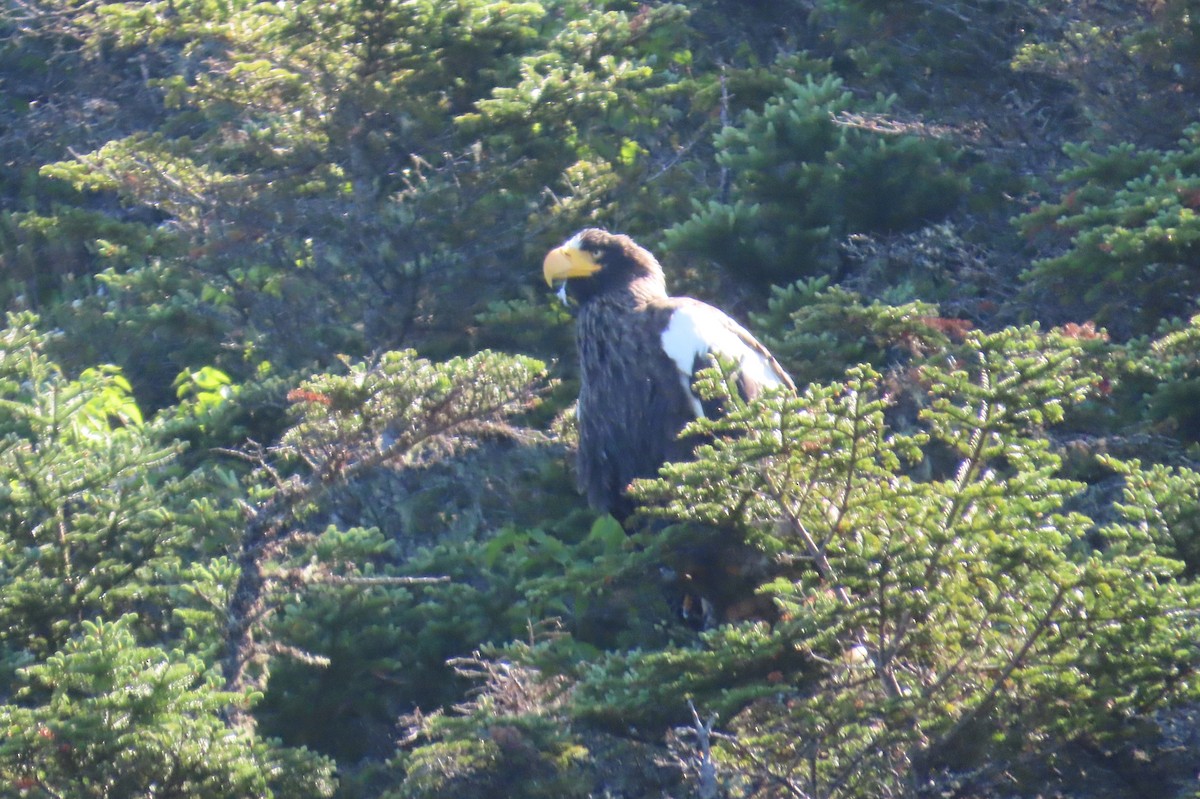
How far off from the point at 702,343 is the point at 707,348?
0.18ft

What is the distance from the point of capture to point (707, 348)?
436 cm

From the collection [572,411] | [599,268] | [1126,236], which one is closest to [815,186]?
[599,268]

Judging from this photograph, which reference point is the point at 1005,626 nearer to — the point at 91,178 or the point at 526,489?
the point at 526,489

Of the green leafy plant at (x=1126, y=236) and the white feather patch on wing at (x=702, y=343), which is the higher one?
the green leafy plant at (x=1126, y=236)

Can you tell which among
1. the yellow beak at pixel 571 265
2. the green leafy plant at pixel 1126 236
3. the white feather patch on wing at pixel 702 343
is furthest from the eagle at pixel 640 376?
the green leafy plant at pixel 1126 236

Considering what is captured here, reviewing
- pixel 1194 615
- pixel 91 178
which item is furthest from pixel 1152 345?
pixel 91 178

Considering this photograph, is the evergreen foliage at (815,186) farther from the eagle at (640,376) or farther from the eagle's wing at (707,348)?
the eagle's wing at (707,348)

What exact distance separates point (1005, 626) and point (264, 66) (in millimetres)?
4629

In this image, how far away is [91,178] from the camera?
19.7ft

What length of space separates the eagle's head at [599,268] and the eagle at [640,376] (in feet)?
0.10

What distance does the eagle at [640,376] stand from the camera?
441 centimetres

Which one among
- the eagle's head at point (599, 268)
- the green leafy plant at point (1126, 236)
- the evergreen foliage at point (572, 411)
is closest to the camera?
the evergreen foliage at point (572, 411)

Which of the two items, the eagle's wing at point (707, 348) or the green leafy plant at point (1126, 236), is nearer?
the green leafy plant at point (1126, 236)

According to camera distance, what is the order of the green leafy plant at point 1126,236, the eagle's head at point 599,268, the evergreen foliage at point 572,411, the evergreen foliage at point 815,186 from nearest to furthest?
the evergreen foliage at point 572,411 → the green leafy plant at point 1126,236 → the eagle's head at point 599,268 → the evergreen foliage at point 815,186
